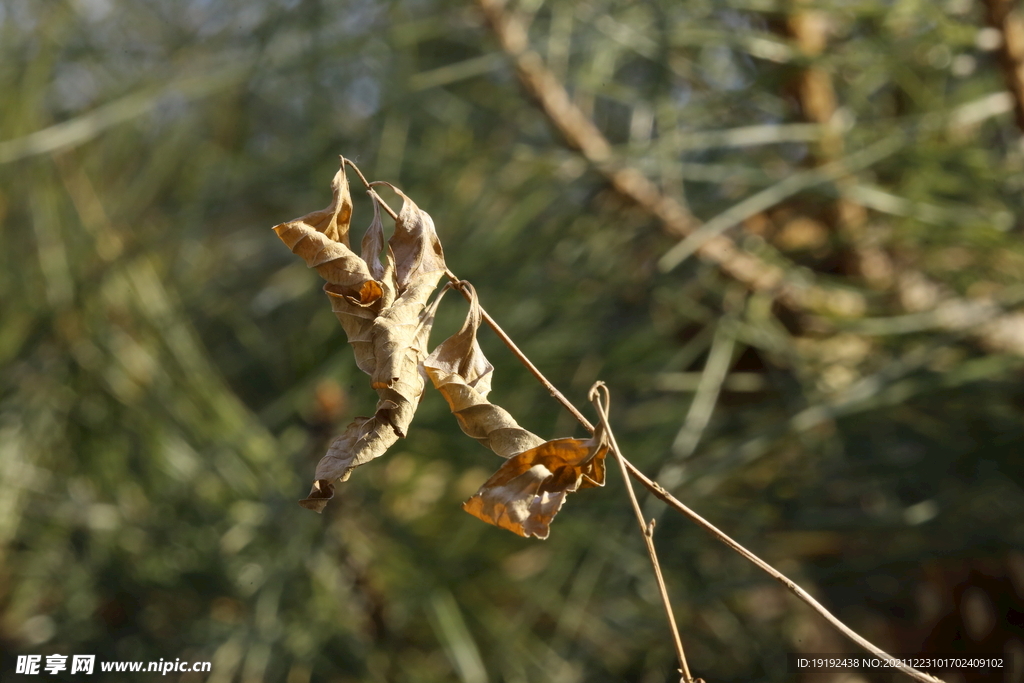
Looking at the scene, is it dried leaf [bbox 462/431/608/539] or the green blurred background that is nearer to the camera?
dried leaf [bbox 462/431/608/539]

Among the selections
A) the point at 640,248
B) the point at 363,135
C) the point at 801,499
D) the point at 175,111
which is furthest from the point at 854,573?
the point at 175,111

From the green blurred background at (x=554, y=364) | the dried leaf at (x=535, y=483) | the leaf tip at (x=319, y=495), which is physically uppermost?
the leaf tip at (x=319, y=495)

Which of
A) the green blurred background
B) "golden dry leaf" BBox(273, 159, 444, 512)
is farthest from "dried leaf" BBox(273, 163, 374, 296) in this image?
the green blurred background

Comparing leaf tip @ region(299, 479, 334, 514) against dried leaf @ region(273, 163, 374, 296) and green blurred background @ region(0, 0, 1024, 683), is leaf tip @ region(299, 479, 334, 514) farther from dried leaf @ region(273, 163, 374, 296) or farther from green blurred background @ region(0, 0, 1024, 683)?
green blurred background @ region(0, 0, 1024, 683)

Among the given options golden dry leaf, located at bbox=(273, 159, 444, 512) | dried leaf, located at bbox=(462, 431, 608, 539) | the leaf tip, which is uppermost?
golden dry leaf, located at bbox=(273, 159, 444, 512)

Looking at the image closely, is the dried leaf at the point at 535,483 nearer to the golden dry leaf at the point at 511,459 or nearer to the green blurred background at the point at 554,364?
the golden dry leaf at the point at 511,459

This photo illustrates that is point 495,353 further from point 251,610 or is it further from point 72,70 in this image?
point 72,70

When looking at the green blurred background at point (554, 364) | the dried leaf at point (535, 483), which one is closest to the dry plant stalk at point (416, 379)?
the dried leaf at point (535, 483)
